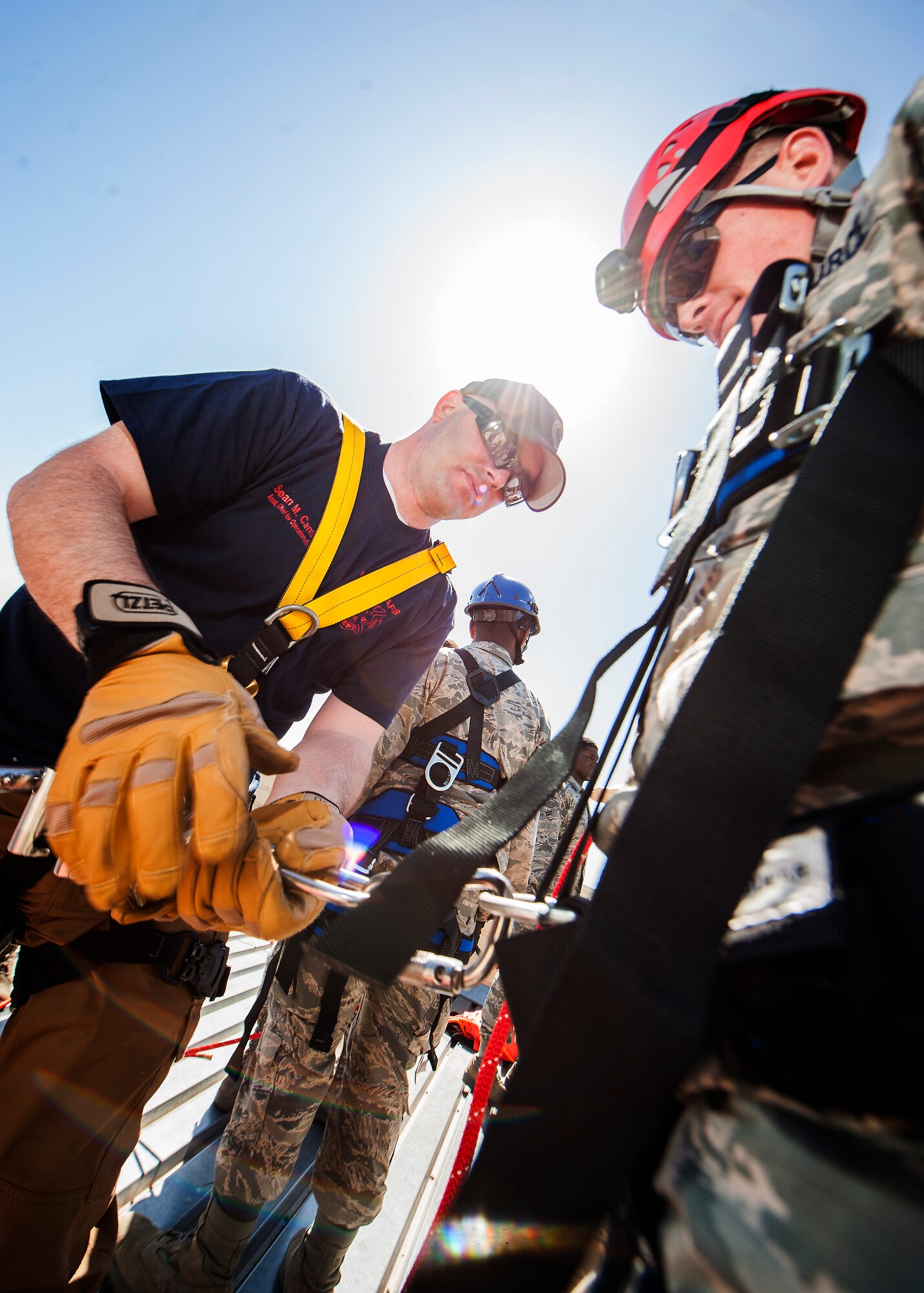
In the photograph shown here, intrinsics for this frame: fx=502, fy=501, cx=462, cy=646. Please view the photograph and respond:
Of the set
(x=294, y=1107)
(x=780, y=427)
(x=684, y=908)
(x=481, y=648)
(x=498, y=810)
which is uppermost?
(x=780, y=427)

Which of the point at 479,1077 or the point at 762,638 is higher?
the point at 762,638

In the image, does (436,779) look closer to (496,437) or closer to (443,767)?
(443,767)

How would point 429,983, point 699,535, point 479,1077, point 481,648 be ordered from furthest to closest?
point 481,648
point 479,1077
point 699,535
point 429,983

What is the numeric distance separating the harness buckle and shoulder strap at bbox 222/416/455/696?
1.24m

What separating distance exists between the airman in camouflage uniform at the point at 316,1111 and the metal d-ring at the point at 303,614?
0.99 meters

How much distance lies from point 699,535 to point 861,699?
392 millimetres

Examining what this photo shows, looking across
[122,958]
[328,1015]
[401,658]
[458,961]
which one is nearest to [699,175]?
[401,658]

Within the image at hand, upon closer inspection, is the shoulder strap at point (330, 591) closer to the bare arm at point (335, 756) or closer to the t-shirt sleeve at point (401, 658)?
the t-shirt sleeve at point (401, 658)

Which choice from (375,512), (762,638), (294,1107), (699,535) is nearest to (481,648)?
(375,512)

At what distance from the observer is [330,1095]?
242cm

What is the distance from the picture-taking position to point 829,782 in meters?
0.54

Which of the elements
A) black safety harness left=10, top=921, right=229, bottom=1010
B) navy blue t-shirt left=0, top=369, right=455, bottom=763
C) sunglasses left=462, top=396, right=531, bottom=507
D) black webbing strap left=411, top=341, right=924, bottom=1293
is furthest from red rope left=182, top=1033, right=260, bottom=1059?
sunglasses left=462, top=396, right=531, bottom=507

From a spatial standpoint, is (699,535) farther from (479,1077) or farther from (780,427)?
(479,1077)

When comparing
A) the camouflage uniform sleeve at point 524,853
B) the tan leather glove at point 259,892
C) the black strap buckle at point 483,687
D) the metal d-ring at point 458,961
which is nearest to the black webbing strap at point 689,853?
the metal d-ring at point 458,961
